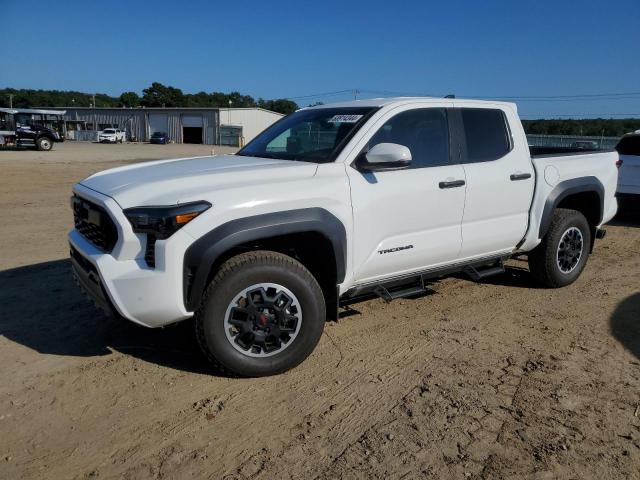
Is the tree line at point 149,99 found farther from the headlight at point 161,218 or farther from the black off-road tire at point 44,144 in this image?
the headlight at point 161,218

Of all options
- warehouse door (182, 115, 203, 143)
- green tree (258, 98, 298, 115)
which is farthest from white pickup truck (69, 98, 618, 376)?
green tree (258, 98, 298, 115)

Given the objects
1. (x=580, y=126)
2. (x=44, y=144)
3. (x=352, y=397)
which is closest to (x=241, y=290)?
(x=352, y=397)

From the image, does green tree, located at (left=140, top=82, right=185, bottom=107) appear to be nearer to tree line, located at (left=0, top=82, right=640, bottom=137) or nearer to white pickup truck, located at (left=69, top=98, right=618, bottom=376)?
tree line, located at (left=0, top=82, right=640, bottom=137)

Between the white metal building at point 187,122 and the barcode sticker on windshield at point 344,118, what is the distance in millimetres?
63018

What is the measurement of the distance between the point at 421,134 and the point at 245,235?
1879mm

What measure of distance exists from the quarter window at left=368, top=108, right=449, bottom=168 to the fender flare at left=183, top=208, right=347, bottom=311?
0.87m

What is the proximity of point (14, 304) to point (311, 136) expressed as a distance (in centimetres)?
315

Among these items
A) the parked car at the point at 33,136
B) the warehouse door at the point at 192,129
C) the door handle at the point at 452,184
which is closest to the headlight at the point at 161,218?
the door handle at the point at 452,184

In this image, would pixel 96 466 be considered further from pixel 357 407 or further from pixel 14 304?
pixel 14 304


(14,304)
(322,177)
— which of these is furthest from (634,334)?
(14,304)

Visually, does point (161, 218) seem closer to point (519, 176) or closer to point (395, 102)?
point (395, 102)

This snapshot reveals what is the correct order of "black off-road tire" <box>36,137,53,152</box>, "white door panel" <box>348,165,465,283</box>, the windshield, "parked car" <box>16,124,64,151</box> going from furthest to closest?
"black off-road tire" <box>36,137,53,152</box> < "parked car" <box>16,124,64,151</box> < the windshield < "white door panel" <box>348,165,465,283</box>

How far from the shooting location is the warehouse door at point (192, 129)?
7156cm

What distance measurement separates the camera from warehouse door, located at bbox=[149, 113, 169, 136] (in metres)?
73.4
